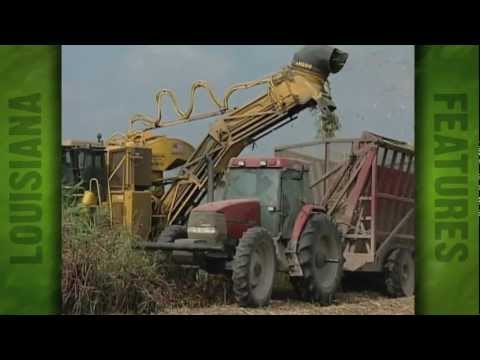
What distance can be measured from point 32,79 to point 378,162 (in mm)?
4159

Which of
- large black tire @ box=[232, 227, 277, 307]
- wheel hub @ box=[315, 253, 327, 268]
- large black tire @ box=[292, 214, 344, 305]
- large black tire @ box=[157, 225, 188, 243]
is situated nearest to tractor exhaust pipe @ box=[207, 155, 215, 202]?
large black tire @ box=[157, 225, 188, 243]

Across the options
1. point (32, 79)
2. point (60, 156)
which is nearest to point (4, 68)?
point (32, 79)

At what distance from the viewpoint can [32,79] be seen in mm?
11180

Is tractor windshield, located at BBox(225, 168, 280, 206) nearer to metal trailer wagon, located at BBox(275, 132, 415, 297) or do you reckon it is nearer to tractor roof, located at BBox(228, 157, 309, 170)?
tractor roof, located at BBox(228, 157, 309, 170)

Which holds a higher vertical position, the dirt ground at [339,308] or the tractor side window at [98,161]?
the tractor side window at [98,161]

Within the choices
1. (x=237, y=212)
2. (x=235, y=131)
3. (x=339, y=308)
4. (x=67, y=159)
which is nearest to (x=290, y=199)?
(x=237, y=212)

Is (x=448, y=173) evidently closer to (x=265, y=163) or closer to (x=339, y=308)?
(x=339, y=308)

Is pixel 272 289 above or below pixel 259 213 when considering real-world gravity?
below

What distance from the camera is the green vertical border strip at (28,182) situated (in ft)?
36.6

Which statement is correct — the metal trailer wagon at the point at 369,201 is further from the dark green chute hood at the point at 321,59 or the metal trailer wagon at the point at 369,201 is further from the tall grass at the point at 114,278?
the tall grass at the point at 114,278

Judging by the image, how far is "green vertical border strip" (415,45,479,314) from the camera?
446 inches

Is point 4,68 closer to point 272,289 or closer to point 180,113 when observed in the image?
point 180,113

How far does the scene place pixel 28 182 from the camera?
11.2 metres

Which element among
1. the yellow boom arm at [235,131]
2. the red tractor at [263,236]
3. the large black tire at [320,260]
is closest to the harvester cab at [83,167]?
the yellow boom arm at [235,131]
